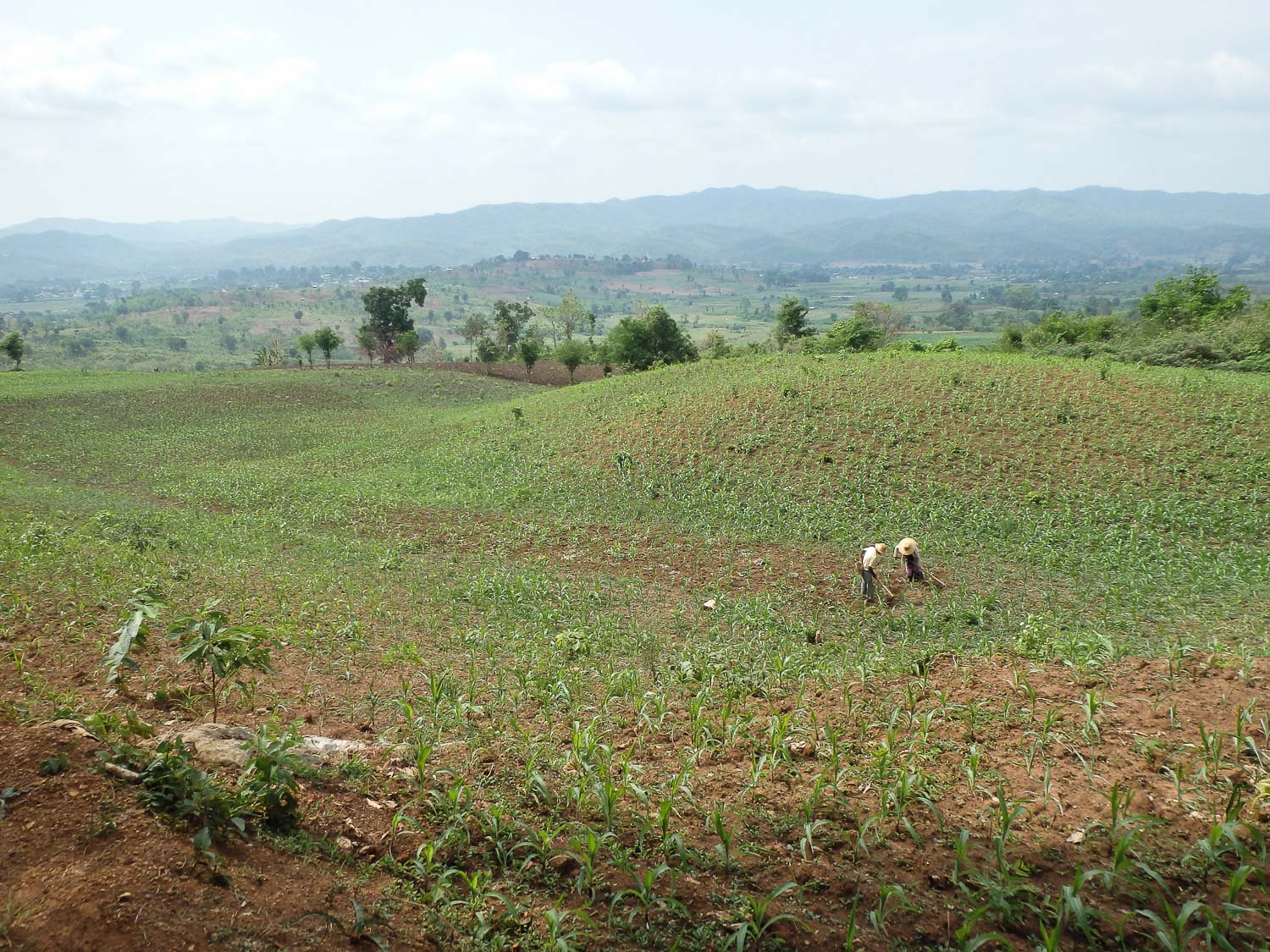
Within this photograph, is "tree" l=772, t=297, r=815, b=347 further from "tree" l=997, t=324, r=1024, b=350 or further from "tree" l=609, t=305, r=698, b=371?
"tree" l=997, t=324, r=1024, b=350

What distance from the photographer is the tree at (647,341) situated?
50062 mm

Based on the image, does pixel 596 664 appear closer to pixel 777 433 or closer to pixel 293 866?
pixel 293 866

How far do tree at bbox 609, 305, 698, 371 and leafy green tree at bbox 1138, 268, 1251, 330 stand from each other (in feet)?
101

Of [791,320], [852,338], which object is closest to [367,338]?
[791,320]

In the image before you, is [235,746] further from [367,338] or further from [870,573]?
[367,338]

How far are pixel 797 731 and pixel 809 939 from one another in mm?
2502

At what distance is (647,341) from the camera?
165 feet

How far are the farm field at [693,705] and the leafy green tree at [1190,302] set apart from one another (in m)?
27.8

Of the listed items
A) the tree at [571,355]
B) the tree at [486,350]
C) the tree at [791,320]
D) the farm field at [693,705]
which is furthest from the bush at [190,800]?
the tree at [486,350]

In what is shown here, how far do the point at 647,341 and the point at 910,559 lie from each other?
131ft

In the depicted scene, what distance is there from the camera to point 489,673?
805 cm

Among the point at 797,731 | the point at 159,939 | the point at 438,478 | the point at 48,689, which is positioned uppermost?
the point at 159,939

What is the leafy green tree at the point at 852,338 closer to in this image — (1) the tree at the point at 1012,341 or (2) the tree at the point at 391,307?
(1) the tree at the point at 1012,341

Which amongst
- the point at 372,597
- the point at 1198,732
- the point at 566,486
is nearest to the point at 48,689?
the point at 372,597
